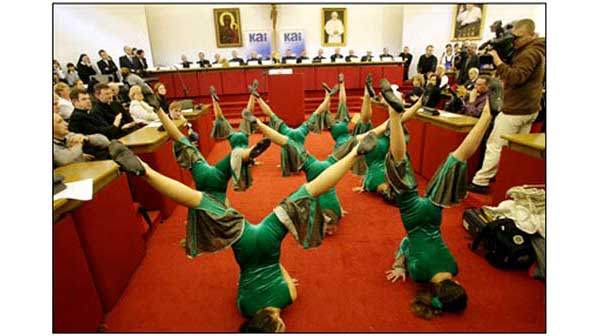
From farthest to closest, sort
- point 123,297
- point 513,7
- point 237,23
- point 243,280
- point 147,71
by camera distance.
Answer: point 237,23 < point 513,7 < point 147,71 < point 123,297 < point 243,280

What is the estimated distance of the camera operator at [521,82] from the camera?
101 inches

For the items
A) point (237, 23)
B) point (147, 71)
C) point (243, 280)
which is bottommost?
point (243, 280)

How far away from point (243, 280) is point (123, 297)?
863 mm

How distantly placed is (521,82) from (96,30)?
9002mm

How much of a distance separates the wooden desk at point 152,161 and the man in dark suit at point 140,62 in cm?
542

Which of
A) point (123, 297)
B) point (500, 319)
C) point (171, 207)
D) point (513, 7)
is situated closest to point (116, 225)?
point (123, 297)

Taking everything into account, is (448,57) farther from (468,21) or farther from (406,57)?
(468,21)

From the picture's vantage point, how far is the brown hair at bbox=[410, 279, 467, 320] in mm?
1672

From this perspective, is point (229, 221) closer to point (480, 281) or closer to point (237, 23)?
point (480, 281)

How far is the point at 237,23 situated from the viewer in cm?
975

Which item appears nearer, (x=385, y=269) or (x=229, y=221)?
(x=229, y=221)

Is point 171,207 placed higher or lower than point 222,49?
lower

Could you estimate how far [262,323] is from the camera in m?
1.55

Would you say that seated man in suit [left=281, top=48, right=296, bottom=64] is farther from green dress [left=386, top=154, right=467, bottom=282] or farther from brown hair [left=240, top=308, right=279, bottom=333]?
brown hair [left=240, top=308, right=279, bottom=333]
